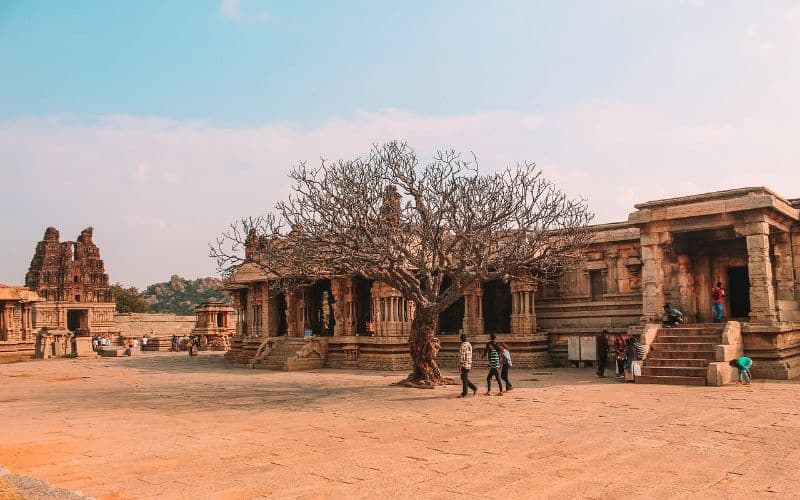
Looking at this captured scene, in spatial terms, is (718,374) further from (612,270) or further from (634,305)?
(612,270)

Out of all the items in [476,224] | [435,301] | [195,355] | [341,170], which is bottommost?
[195,355]

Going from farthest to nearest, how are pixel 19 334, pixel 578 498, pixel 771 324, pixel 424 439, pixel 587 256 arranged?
pixel 19 334, pixel 587 256, pixel 771 324, pixel 424 439, pixel 578 498

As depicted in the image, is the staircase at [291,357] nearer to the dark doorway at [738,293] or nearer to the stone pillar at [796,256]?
the dark doorway at [738,293]

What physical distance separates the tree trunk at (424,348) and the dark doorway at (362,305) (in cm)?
971

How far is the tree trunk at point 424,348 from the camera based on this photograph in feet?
53.0

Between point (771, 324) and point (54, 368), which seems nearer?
point (771, 324)

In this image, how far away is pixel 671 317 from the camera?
18781 millimetres

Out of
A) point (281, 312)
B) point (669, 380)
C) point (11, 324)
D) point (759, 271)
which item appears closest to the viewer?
point (669, 380)

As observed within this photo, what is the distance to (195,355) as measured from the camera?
36906 mm

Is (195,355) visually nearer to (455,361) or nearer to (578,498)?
(455,361)

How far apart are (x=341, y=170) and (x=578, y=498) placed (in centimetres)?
1189

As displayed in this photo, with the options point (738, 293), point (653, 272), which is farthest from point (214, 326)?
point (738, 293)

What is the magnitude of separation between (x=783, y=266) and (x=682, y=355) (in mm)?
5042

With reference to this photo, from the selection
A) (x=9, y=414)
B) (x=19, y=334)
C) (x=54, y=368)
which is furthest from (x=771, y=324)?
(x=19, y=334)
